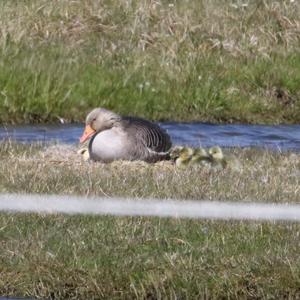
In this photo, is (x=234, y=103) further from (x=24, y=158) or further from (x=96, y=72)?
(x=24, y=158)

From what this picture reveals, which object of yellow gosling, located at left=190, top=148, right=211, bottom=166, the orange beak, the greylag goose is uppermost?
yellow gosling, located at left=190, top=148, right=211, bottom=166

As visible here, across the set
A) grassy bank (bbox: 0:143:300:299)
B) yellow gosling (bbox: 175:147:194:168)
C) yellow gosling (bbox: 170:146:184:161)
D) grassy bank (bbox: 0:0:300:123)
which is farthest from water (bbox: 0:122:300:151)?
grassy bank (bbox: 0:143:300:299)

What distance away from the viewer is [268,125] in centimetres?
1553

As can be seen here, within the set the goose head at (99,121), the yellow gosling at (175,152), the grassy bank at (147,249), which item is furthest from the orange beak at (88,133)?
the grassy bank at (147,249)

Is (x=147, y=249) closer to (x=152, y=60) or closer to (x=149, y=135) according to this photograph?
(x=149, y=135)

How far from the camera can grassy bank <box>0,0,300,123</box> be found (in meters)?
15.7

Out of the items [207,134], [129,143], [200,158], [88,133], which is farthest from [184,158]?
[207,134]

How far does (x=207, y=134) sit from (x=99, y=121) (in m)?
2.66

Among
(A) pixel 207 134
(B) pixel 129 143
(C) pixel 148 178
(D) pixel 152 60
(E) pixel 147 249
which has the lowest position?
(A) pixel 207 134

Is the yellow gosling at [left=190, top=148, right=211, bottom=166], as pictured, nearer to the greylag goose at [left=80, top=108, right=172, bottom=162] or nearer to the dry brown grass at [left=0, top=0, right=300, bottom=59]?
the greylag goose at [left=80, top=108, right=172, bottom=162]

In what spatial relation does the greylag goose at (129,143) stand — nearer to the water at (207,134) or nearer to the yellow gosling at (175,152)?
the yellow gosling at (175,152)

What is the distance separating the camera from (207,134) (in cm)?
1469

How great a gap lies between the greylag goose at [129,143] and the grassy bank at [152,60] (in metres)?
3.41

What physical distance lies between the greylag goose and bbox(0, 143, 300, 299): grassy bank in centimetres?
185
